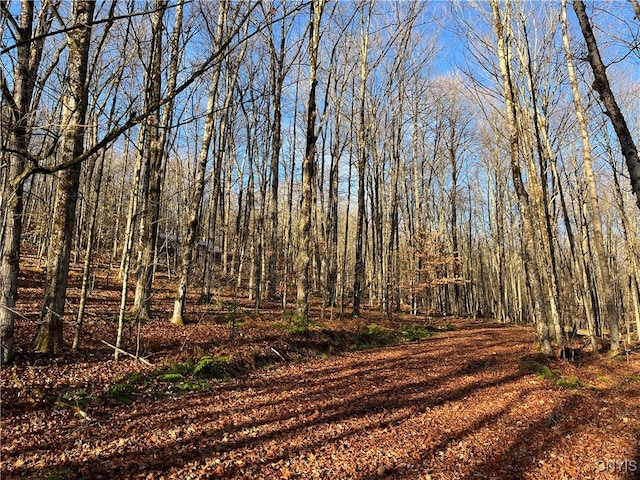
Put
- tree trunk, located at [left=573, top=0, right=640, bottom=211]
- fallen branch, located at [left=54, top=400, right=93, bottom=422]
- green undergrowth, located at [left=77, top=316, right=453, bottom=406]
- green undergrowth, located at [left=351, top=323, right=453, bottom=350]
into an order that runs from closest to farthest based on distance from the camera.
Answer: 1. fallen branch, located at [left=54, top=400, right=93, bottom=422]
2. tree trunk, located at [left=573, top=0, right=640, bottom=211]
3. green undergrowth, located at [left=77, top=316, right=453, bottom=406]
4. green undergrowth, located at [left=351, top=323, right=453, bottom=350]

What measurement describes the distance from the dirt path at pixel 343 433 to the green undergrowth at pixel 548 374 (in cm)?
33

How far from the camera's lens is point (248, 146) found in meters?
23.8

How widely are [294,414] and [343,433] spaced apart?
825mm

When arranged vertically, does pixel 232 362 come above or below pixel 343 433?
above

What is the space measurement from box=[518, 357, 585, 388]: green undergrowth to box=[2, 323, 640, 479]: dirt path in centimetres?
33

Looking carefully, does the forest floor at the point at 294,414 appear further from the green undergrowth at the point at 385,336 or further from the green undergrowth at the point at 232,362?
the green undergrowth at the point at 385,336

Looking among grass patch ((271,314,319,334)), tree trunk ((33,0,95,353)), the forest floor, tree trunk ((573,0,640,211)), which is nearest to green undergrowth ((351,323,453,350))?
grass patch ((271,314,319,334))

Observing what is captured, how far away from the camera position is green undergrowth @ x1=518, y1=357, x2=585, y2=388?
24.6 feet

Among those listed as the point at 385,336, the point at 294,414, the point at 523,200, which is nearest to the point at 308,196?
the point at 385,336

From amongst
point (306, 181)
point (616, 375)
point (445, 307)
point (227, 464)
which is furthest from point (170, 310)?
point (445, 307)

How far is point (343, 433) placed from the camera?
485cm

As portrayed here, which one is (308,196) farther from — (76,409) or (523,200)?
(76,409)

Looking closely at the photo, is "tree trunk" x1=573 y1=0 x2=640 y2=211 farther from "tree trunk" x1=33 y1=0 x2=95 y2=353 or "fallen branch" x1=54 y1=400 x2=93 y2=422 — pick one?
"tree trunk" x1=33 y1=0 x2=95 y2=353

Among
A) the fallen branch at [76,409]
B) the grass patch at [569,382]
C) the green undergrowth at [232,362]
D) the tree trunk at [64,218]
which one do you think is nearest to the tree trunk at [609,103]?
the grass patch at [569,382]
